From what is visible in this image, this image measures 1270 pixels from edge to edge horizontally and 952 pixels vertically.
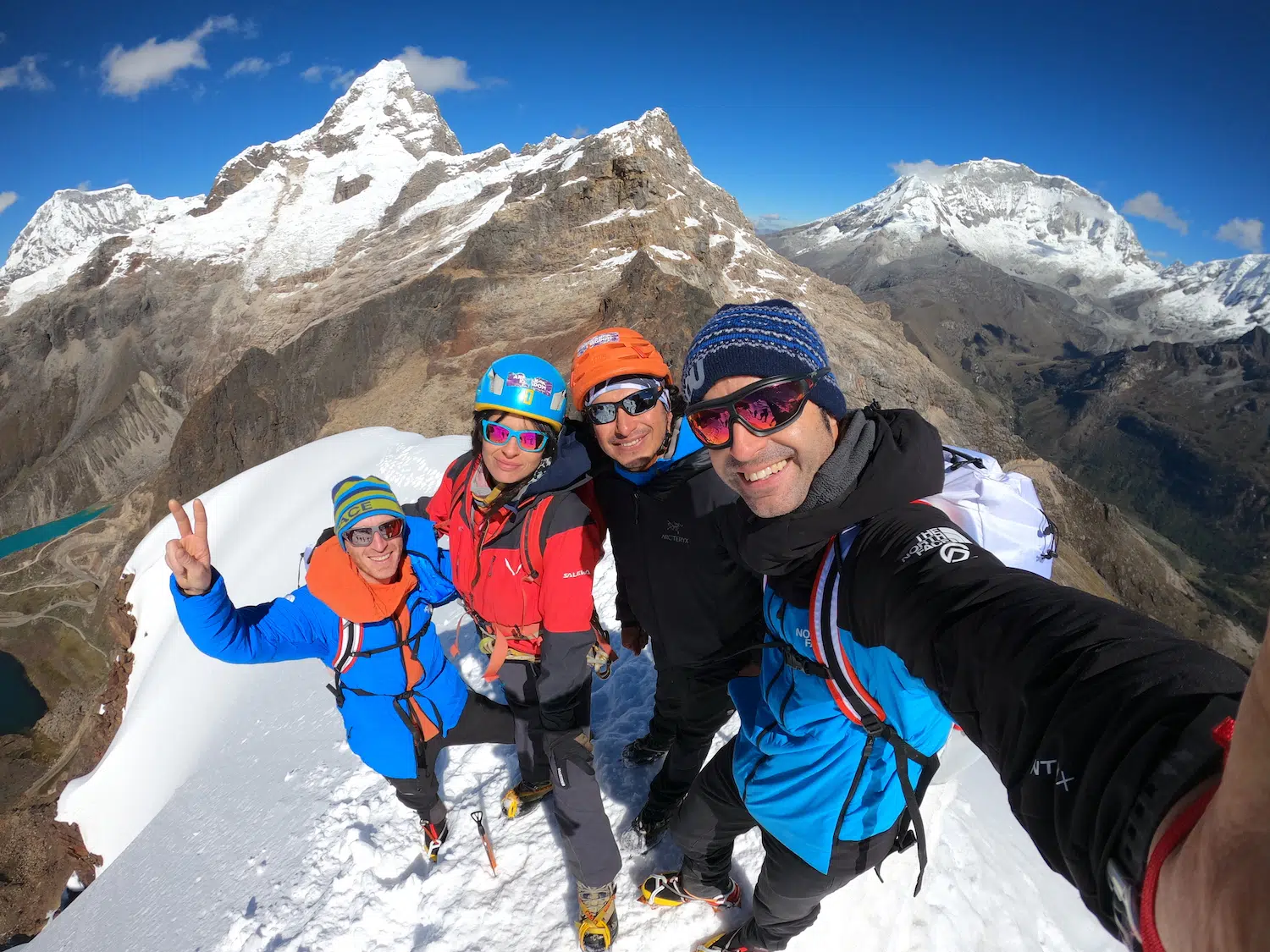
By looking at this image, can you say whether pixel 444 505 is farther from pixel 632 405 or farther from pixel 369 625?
pixel 632 405

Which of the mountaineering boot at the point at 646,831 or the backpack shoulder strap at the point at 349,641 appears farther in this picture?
the mountaineering boot at the point at 646,831

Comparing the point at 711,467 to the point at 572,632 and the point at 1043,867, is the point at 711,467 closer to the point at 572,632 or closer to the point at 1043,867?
the point at 572,632

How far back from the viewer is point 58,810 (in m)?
11.7

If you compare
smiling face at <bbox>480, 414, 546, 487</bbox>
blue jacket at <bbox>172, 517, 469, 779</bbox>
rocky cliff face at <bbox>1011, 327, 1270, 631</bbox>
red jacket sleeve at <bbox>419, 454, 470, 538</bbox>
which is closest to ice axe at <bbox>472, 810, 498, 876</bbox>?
blue jacket at <bbox>172, 517, 469, 779</bbox>

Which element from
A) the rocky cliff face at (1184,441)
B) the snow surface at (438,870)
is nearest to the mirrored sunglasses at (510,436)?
the snow surface at (438,870)

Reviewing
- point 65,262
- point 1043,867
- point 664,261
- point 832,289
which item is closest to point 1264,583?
point 832,289

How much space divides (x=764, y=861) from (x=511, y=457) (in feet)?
8.63

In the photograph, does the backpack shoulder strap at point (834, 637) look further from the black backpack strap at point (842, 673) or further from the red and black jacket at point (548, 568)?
the red and black jacket at point (548, 568)

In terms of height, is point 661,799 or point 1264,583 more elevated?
point 661,799

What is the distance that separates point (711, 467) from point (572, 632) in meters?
1.25

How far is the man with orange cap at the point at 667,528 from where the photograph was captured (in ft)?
10.3

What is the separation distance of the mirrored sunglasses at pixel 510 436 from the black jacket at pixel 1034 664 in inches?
75.1

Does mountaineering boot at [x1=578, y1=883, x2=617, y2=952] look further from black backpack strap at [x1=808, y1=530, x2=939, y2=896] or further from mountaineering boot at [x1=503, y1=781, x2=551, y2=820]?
black backpack strap at [x1=808, y1=530, x2=939, y2=896]

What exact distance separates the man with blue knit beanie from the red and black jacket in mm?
995
